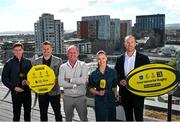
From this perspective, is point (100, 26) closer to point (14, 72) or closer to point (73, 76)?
point (14, 72)

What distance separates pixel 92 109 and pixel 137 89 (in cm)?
183

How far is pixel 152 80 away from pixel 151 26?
327 feet

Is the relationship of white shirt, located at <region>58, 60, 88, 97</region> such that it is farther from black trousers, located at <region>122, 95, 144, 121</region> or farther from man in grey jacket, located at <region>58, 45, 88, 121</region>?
black trousers, located at <region>122, 95, 144, 121</region>

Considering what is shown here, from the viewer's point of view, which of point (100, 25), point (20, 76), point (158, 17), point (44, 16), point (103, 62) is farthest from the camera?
point (158, 17)

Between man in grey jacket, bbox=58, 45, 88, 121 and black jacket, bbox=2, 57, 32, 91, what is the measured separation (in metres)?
0.48

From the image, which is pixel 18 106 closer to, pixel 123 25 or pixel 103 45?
pixel 103 45

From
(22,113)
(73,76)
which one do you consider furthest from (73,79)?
(22,113)

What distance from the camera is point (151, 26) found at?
101 meters

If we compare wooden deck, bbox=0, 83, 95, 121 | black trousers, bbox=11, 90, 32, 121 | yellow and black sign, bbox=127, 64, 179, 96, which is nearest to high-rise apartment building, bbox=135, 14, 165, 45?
wooden deck, bbox=0, 83, 95, 121

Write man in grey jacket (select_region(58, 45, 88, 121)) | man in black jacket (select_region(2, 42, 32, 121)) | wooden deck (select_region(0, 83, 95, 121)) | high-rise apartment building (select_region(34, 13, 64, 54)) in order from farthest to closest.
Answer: high-rise apartment building (select_region(34, 13, 64, 54))
wooden deck (select_region(0, 83, 95, 121))
man in black jacket (select_region(2, 42, 32, 121))
man in grey jacket (select_region(58, 45, 88, 121))

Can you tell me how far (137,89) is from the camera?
3648mm

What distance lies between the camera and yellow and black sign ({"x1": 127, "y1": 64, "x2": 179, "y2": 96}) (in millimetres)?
3627

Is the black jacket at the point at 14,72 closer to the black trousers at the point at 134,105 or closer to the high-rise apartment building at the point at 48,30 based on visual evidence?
the black trousers at the point at 134,105

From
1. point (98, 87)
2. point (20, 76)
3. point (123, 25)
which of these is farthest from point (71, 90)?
point (123, 25)
